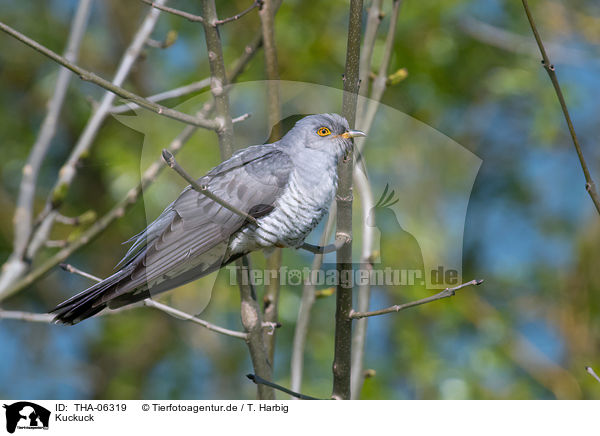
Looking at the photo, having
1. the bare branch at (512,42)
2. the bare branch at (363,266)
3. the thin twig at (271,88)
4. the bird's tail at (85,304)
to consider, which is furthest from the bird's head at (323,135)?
the bare branch at (512,42)

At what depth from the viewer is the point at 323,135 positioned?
1892mm

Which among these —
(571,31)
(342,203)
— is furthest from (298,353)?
(571,31)

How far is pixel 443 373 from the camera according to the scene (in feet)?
12.5

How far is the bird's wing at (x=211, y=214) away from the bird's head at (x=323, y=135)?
75 mm

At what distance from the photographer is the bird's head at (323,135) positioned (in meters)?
1.82

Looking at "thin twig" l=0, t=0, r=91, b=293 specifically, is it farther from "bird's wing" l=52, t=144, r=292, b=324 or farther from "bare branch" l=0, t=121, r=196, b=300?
"bird's wing" l=52, t=144, r=292, b=324

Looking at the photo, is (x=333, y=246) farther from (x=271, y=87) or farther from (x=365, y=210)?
(x=271, y=87)

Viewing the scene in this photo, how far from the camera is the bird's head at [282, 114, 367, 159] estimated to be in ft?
5.97

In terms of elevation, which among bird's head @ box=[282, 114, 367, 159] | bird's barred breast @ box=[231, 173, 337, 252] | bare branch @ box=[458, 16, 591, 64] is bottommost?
bird's barred breast @ box=[231, 173, 337, 252]

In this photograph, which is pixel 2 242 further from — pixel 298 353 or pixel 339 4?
pixel 298 353

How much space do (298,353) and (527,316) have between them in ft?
10.6

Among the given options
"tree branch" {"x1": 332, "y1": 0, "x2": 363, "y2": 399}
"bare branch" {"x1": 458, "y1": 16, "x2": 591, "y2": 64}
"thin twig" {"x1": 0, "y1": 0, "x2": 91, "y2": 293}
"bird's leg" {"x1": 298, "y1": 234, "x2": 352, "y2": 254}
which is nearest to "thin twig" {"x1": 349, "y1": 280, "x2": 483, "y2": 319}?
"tree branch" {"x1": 332, "y1": 0, "x2": 363, "y2": 399}

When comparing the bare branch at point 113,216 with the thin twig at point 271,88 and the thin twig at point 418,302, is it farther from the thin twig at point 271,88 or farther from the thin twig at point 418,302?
the thin twig at point 418,302
